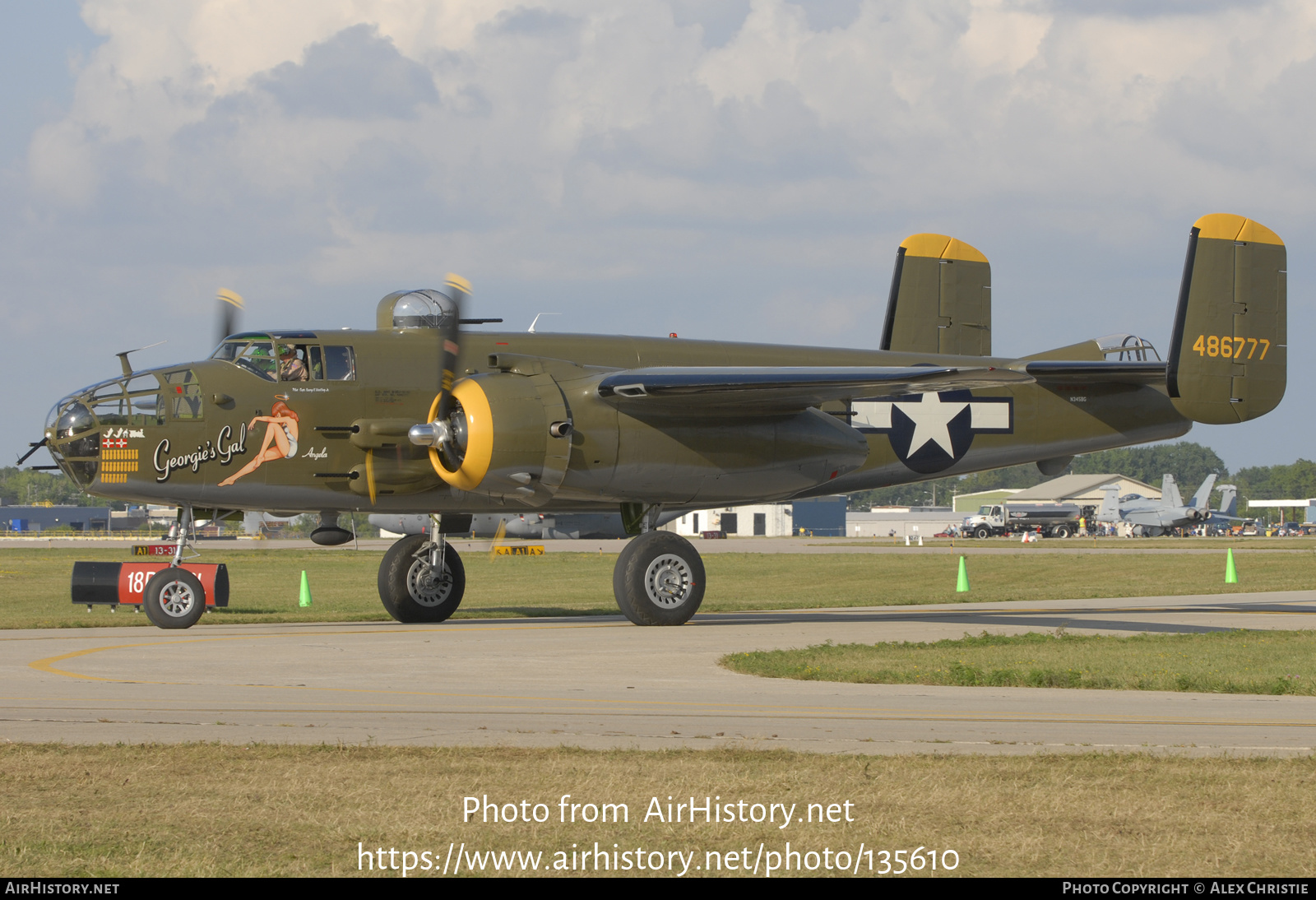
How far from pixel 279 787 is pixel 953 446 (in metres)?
19.1

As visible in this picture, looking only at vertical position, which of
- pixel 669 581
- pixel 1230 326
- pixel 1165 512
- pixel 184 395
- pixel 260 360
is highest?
pixel 1230 326

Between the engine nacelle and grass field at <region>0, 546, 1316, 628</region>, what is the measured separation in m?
6.40

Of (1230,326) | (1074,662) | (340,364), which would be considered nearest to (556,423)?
(340,364)

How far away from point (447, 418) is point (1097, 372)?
1273 cm

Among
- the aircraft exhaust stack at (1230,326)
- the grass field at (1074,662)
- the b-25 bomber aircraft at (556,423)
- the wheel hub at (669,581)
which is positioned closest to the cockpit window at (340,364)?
the b-25 bomber aircraft at (556,423)

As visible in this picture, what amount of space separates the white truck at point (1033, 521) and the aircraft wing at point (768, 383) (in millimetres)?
96421

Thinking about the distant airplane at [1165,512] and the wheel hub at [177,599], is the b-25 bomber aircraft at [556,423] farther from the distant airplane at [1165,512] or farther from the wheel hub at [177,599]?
the distant airplane at [1165,512]

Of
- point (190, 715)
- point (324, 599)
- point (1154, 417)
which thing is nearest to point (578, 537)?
point (324, 599)

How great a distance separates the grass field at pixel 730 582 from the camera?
30.5 meters

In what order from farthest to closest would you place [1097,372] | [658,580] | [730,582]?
[730,582] → [1097,372] → [658,580]

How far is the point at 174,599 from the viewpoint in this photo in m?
23.0

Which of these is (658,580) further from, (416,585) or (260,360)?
(260,360)

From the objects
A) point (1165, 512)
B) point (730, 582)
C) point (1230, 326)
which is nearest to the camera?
point (1230, 326)
